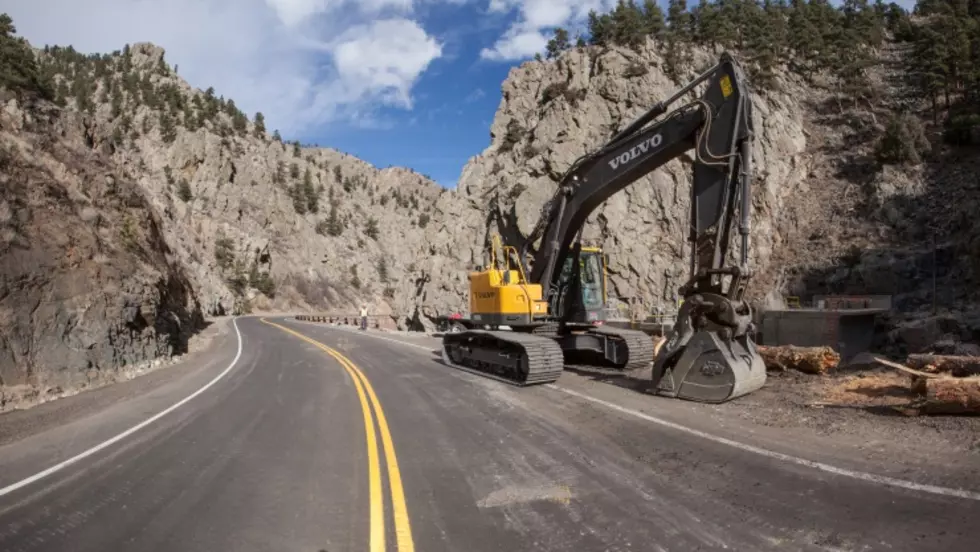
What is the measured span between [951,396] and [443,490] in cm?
671

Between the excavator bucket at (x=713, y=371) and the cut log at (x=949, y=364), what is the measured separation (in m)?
2.27

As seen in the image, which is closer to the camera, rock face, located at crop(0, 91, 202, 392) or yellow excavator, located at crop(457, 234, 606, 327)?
yellow excavator, located at crop(457, 234, 606, 327)

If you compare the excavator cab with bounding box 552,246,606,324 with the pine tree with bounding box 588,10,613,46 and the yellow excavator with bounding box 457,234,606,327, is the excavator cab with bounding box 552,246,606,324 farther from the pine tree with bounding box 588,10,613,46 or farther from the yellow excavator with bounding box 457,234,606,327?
the pine tree with bounding box 588,10,613,46

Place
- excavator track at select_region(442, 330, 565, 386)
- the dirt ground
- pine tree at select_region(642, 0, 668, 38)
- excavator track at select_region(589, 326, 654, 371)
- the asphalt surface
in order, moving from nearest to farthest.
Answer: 1. the asphalt surface
2. the dirt ground
3. excavator track at select_region(442, 330, 565, 386)
4. excavator track at select_region(589, 326, 654, 371)
5. pine tree at select_region(642, 0, 668, 38)

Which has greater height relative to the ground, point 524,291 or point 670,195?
point 670,195

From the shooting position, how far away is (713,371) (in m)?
9.07

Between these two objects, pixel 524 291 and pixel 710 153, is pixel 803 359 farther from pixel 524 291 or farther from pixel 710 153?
pixel 524 291

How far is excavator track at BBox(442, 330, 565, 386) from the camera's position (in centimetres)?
1161

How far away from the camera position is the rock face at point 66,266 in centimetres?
1391

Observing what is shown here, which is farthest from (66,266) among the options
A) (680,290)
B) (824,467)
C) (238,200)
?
(238,200)

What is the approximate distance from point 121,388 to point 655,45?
153 feet

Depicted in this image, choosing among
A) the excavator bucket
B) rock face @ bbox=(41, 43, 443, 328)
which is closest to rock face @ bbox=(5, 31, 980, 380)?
rock face @ bbox=(41, 43, 443, 328)

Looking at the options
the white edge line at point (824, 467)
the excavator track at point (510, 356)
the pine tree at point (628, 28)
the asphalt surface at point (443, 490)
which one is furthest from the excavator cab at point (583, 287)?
the pine tree at point (628, 28)

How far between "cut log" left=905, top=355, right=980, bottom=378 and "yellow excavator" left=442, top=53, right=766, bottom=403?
2256 mm
